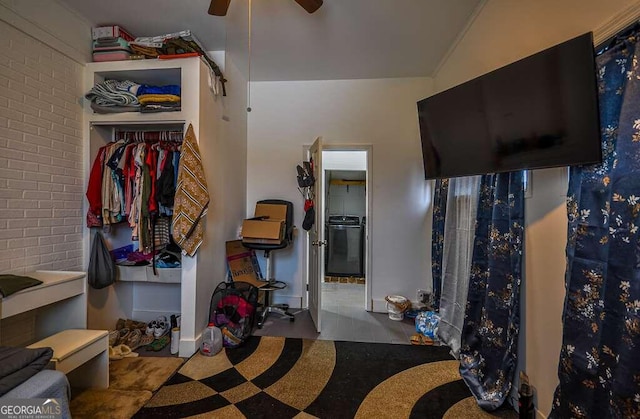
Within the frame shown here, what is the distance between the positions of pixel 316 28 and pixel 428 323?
2917 mm

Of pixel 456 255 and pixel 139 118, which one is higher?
pixel 139 118

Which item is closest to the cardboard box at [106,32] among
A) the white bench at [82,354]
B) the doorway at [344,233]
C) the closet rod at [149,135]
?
the closet rod at [149,135]

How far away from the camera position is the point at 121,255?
255cm

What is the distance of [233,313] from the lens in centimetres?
250

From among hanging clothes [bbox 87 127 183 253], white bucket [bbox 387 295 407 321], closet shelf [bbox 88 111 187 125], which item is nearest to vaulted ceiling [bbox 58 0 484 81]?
closet shelf [bbox 88 111 187 125]

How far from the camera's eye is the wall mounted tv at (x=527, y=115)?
1134mm

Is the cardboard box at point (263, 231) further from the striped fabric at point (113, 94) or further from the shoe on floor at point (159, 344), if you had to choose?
the striped fabric at point (113, 94)

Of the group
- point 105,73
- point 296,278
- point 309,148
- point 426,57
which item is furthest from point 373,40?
point 296,278

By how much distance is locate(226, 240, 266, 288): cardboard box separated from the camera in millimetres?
2996

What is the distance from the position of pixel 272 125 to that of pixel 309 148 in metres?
0.56

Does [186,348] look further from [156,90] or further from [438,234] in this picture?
[438,234]

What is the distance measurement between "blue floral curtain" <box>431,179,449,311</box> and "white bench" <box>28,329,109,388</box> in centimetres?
280

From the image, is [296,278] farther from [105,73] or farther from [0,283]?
[105,73]

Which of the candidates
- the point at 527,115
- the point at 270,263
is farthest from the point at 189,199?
the point at 527,115
